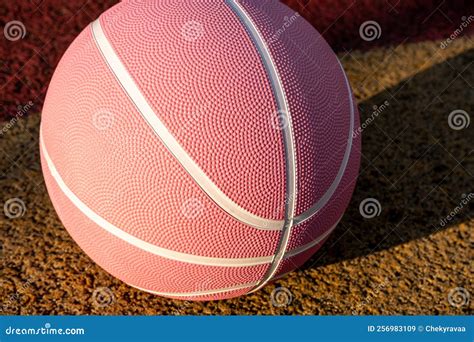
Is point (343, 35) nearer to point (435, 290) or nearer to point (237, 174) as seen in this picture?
point (435, 290)

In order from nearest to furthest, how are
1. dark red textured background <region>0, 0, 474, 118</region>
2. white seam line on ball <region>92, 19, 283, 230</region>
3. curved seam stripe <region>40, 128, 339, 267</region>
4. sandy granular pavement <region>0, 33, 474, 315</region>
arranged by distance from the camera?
1. white seam line on ball <region>92, 19, 283, 230</region>
2. curved seam stripe <region>40, 128, 339, 267</region>
3. sandy granular pavement <region>0, 33, 474, 315</region>
4. dark red textured background <region>0, 0, 474, 118</region>

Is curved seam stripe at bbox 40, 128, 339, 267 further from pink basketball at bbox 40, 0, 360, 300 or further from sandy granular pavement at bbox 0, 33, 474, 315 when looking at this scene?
sandy granular pavement at bbox 0, 33, 474, 315

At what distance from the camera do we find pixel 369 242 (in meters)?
4.34

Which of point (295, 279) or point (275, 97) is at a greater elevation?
point (275, 97)

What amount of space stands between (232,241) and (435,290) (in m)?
1.83

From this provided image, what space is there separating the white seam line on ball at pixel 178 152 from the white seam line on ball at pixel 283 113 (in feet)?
0.33

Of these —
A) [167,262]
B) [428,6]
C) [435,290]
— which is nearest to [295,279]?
[435,290]

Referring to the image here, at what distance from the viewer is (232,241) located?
3029 millimetres

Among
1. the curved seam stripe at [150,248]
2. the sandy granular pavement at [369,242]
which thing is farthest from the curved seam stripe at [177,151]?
the sandy granular pavement at [369,242]

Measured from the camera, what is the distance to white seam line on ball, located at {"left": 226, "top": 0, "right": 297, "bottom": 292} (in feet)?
9.66

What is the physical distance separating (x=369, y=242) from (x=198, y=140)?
6.71 ft

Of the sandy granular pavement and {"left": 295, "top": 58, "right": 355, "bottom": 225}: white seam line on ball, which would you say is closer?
{"left": 295, "top": 58, "right": 355, "bottom": 225}: white seam line on ball

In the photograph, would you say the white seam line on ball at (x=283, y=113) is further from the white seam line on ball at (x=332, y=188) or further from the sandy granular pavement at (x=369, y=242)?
the sandy granular pavement at (x=369, y=242)

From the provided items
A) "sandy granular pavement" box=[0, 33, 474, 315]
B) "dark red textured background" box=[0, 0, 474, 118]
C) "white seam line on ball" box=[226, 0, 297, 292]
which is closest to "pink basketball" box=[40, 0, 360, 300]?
"white seam line on ball" box=[226, 0, 297, 292]
